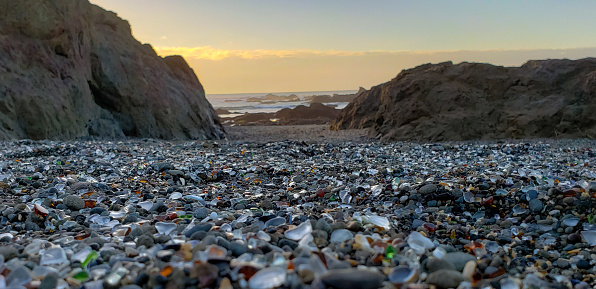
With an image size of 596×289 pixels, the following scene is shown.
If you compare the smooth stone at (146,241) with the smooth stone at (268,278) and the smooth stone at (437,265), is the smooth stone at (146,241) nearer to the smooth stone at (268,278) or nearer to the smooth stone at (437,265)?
the smooth stone at (268,278)

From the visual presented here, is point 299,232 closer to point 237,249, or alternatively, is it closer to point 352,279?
point 237,249

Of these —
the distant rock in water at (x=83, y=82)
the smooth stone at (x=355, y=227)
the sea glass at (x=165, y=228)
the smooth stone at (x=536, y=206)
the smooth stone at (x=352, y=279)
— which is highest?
the distant rock in water at (x=83, y=82)

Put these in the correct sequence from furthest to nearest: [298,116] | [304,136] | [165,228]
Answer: [298,116], [304,136], [165,228]

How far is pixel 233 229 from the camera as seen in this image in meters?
2.51

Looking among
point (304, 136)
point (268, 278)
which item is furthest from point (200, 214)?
point (304, 136)

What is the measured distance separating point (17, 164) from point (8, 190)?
2158mm

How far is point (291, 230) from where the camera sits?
228 centimetres

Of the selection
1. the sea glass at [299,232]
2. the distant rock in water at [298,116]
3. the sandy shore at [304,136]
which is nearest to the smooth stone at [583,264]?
the sea glass at [299,232]

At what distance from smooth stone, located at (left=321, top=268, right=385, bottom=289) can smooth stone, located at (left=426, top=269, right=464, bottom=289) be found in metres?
0.24

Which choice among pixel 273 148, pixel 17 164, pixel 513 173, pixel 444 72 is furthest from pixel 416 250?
pixel 444 72

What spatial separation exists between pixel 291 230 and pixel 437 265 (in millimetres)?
820

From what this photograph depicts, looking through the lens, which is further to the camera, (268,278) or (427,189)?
(427,189)

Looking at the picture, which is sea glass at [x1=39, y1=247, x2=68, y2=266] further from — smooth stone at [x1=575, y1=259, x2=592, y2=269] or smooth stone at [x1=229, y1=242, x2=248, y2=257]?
smooth stone at [x1=575, y1=259, x2=592, y2=269]

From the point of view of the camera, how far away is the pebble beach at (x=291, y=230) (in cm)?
168
